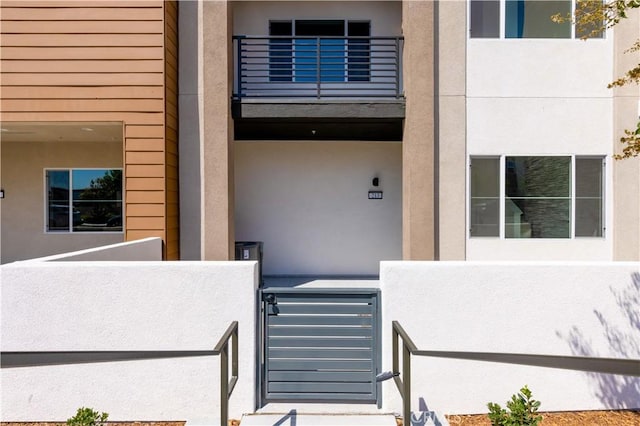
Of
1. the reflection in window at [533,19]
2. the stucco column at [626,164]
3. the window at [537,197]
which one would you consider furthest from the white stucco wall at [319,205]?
the stucco column at [626,164]

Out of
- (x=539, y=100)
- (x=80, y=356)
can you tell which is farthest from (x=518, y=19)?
(x=80, y=356)

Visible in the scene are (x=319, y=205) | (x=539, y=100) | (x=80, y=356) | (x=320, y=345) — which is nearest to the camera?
(x=80, y=356)

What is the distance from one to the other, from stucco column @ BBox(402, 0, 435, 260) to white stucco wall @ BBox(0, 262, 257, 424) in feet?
12.9

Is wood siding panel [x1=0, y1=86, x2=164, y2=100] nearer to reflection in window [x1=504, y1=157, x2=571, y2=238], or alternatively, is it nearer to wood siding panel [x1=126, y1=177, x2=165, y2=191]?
wood siding panel [x1=126, y1=177, x2=165, y2=191]

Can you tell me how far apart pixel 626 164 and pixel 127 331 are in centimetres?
867

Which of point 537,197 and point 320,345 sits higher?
point 537,197

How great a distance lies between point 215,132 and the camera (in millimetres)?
6785

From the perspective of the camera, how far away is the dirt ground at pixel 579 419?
368 cm

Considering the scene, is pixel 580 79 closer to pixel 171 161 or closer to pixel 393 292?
pixel 393 292

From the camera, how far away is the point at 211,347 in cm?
374

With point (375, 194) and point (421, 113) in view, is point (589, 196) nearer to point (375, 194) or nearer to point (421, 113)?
point (421, 113)

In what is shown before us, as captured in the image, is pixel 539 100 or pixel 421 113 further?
pixel 539 100

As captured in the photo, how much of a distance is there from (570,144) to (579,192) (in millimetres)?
947

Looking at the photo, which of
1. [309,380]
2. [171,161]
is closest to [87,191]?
[171,161]
